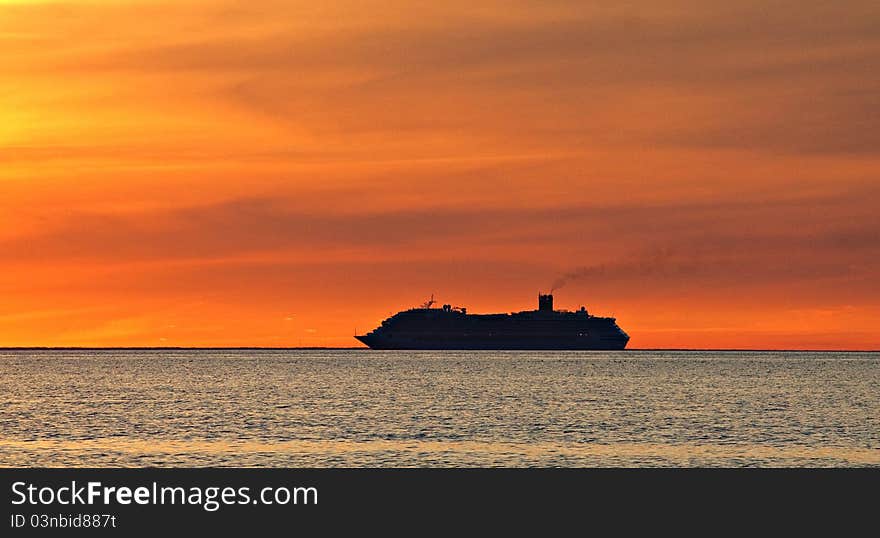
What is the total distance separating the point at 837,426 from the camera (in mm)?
67000

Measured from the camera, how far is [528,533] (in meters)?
28.8

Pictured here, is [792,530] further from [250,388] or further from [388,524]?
[250,388]

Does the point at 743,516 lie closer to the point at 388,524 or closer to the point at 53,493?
the point at 388,524

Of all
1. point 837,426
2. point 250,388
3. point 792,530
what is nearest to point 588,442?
point 837,426

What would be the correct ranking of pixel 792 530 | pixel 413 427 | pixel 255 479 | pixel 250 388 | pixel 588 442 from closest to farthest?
pixel 792 530, pixel 255 479, pixel 588 442, pixel 413 427, pixel 250 388

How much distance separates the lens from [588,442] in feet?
185

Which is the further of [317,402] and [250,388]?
[250,388]

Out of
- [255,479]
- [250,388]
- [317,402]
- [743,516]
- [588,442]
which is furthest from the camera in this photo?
[250,388]

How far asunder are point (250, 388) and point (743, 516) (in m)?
87.2

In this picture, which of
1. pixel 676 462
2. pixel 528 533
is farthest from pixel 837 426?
pixel 528 533

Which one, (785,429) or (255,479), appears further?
(785,429)

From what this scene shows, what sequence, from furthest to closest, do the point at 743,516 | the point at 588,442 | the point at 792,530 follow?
the point at 588,442
the point at 743,516
the point at 792,530

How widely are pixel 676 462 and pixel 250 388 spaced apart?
232 feet

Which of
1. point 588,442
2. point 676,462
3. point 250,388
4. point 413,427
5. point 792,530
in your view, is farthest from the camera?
point 250,388
